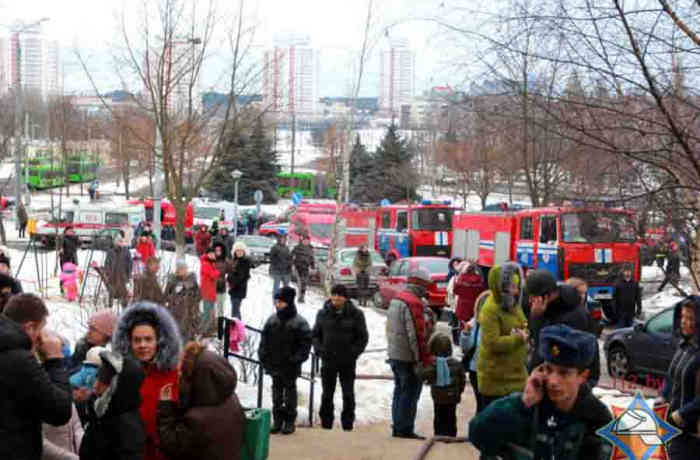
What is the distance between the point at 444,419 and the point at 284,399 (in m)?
1.64

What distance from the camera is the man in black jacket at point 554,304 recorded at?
24.6 ft

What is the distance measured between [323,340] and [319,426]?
1.42 m

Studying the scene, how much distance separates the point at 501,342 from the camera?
7.93m

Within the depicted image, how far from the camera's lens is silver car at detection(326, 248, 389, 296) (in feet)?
81.1

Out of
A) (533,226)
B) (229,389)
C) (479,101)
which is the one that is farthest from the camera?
(533,226)

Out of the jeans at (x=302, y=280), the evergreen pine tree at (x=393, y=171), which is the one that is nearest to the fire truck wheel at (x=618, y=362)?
the jeans at (x=302, y=280)

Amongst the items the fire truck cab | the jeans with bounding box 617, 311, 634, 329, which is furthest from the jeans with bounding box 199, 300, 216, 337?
the fire truck cab

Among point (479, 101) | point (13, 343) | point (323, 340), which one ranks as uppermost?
point (479, 101)

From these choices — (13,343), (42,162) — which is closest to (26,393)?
(13,343)

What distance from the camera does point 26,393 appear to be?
443cm

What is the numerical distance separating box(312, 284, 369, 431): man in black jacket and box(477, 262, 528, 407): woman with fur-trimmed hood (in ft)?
6.45

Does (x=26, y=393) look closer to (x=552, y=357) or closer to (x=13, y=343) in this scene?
(x=13, y=343)

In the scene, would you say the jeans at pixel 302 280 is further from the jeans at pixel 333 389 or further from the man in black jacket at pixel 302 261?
Result: the jeans at pixel 333 389

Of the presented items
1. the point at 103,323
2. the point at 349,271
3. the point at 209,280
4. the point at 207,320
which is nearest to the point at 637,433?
the point at 103,323
